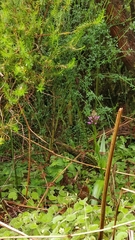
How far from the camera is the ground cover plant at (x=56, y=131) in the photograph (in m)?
1.79

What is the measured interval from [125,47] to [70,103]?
756 mm

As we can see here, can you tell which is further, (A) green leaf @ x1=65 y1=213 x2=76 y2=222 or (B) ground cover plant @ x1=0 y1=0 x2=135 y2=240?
(B) ground cover plant @ x1=0 y1=0 x2=135 y2=240

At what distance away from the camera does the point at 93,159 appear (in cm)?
252

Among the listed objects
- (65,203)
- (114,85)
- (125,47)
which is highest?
(125,47)

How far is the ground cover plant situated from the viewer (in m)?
1.79

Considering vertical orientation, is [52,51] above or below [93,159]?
above

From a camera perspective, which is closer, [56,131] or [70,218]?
[70,218]

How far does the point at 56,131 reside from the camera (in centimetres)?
275

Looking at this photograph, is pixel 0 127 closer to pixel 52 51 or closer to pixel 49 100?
pixel 52 51

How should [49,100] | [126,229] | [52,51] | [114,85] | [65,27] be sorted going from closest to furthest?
1. [126,229]
2. [52,51]
3. [65,27]
4. [49,100]
5. [114,85]

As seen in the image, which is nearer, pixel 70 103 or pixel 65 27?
pixel 65 27

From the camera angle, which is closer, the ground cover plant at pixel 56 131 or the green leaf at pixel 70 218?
the green leaf at pixel 70 218

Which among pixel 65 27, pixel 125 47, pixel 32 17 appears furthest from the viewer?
pixel 125 47

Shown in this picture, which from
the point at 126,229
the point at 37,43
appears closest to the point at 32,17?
the point at 37,43
